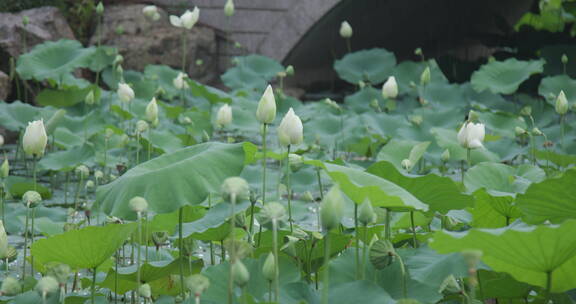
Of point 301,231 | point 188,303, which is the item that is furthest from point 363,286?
point 301,231

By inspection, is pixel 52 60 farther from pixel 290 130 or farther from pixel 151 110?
pixel 290 130

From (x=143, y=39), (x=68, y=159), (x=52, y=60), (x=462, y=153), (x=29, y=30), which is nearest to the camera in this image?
(x=462, y=153)

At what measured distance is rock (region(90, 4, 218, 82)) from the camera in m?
5.45

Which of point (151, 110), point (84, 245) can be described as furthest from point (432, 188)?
point (151, 110)

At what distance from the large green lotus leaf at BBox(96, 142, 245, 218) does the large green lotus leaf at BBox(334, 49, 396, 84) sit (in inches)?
125

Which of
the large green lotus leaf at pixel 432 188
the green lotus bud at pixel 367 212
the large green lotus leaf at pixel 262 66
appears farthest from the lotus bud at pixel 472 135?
the large green lotus leaf at pixel 262 66

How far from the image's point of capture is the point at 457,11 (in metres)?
7.84

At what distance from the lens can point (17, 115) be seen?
2844 mm

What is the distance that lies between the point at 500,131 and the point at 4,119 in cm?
196

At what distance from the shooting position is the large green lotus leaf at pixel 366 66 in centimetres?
425

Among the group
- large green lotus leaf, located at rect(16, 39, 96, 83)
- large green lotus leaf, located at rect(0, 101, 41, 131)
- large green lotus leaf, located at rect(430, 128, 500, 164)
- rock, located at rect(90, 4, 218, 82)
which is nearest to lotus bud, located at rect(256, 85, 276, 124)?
large green lotus leaf, located at rect(430, 128, 500, 164)

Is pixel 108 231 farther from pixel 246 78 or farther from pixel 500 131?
pixel 246 78

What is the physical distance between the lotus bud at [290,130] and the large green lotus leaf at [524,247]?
1.12 ft

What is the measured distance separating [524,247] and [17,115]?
7.99ft
